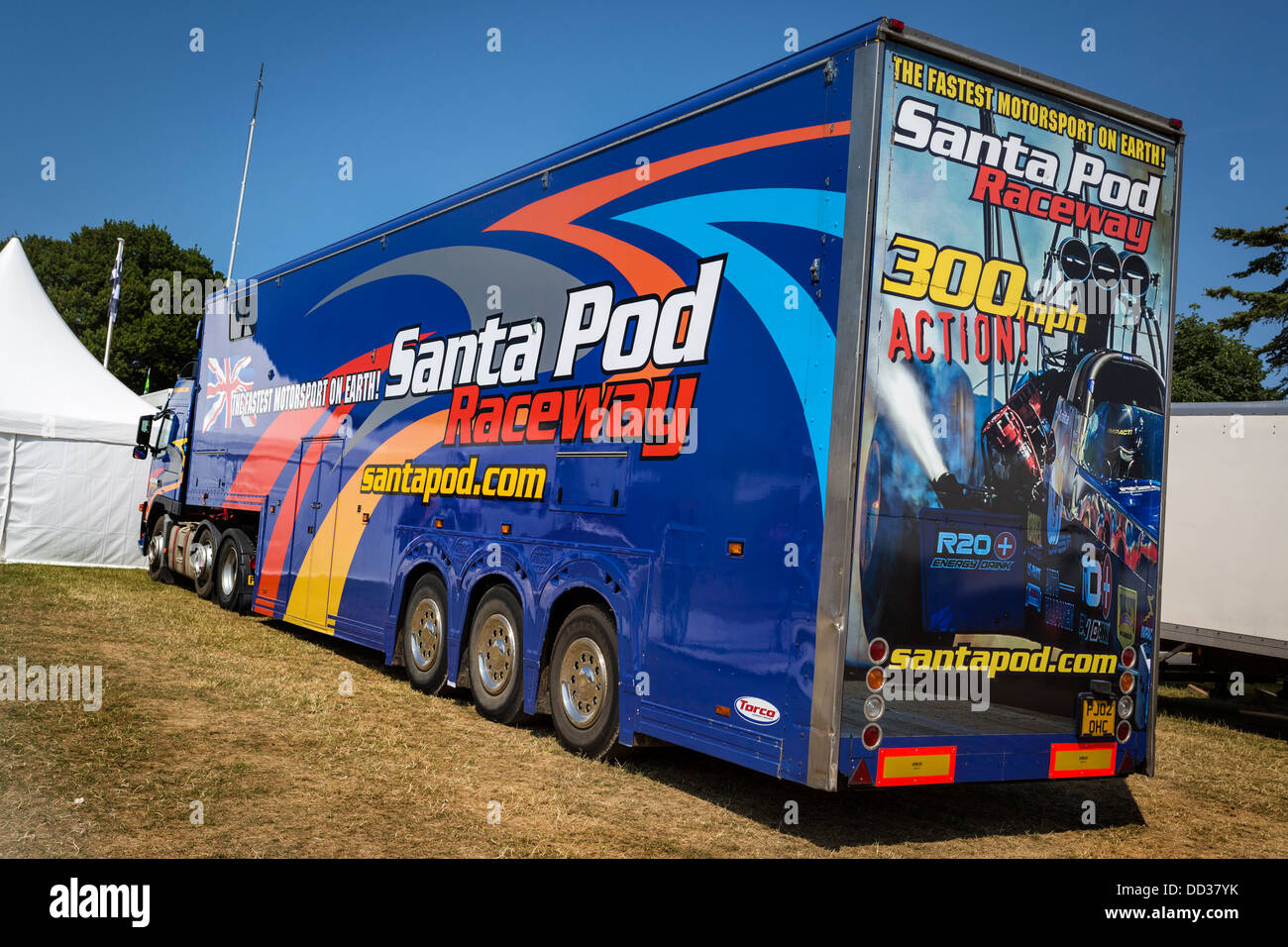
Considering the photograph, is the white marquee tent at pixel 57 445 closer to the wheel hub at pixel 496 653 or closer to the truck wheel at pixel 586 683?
the wheel hub at pixel 496 653

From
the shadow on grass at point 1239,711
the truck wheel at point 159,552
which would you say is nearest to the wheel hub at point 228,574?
the truck wheel at point 159,552

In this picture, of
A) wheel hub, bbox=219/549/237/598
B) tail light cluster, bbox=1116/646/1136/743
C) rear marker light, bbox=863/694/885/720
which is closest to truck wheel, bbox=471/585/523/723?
rear marker light, bbox=863/694/885/720

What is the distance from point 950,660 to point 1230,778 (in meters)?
4.27

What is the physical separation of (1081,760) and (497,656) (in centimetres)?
415

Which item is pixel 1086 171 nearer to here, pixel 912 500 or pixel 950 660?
pixel 912 500

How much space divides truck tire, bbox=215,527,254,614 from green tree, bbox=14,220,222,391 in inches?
1509

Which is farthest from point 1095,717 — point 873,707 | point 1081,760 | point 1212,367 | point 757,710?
point 1212,367

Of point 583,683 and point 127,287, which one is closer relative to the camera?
point 583,683

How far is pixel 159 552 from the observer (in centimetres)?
1817

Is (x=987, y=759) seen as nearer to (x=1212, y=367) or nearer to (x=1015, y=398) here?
(x=1015, y=398)

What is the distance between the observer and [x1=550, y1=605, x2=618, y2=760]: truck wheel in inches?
273

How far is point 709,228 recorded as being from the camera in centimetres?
643

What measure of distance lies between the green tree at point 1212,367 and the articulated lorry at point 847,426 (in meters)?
30.6

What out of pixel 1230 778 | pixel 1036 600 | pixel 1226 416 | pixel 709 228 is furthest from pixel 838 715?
pixel 1226 416
